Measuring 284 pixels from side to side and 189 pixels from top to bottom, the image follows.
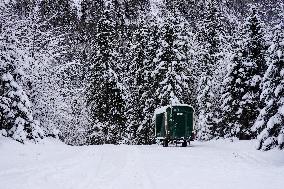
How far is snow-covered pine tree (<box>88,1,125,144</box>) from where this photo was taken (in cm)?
4234

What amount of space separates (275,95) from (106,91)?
28.7 m

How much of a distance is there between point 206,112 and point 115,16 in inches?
2859

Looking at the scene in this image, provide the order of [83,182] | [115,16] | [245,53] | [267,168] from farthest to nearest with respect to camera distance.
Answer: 1. [115,16]
2. [245,53]
3. [267,168]
4. [83,182]

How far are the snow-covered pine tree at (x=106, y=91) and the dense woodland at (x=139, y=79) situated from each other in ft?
0.34

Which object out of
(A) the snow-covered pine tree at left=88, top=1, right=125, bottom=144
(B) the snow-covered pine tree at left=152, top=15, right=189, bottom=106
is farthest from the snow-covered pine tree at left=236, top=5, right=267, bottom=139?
(A) the snow-covered pine tree at left=88, top=1, right=125, bottom=144

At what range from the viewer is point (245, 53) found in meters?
30.8

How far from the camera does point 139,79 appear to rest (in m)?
44.1

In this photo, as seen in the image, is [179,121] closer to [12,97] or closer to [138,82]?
[12,97]

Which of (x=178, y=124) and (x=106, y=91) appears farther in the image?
(x=106, y=91)

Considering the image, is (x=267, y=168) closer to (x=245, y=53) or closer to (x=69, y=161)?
(x=69, y=161)

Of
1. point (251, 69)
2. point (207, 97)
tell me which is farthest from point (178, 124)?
point (207, 97)

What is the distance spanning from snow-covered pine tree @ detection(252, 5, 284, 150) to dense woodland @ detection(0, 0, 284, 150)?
4 cm

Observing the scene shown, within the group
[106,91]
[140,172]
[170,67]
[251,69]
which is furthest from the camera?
[106,91]

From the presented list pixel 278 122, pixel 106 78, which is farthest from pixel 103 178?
pixel 106 78
